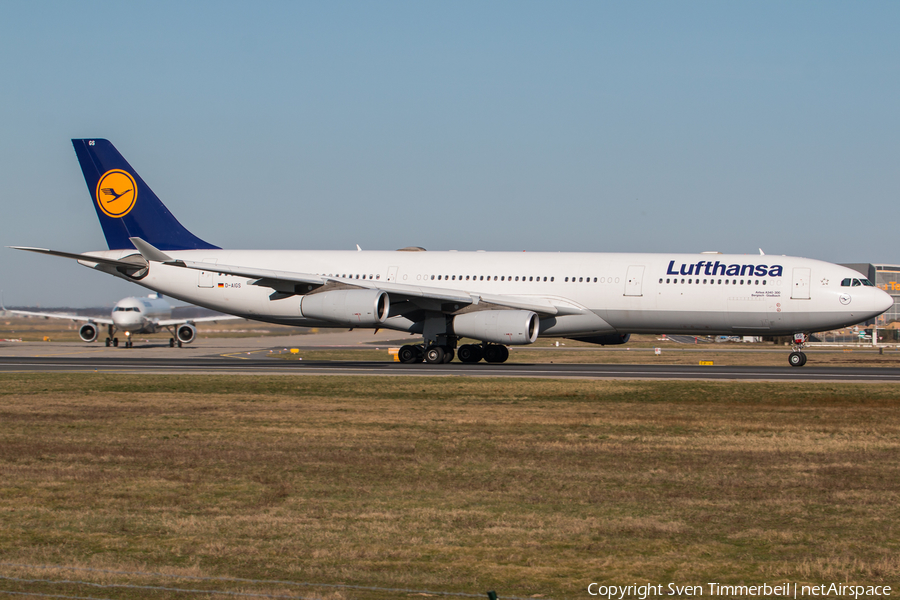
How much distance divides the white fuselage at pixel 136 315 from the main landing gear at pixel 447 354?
35281 mm

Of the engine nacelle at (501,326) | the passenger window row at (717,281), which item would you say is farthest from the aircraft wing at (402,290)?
the passenger window row at (717,281)

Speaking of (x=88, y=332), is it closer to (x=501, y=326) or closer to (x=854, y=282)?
(x=501, y=326)

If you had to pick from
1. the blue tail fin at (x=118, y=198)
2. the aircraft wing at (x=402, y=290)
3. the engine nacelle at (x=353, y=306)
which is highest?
the blue tail fin at (x=118, y=198)

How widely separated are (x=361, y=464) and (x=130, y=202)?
2794 cm

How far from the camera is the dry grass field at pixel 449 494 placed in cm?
786

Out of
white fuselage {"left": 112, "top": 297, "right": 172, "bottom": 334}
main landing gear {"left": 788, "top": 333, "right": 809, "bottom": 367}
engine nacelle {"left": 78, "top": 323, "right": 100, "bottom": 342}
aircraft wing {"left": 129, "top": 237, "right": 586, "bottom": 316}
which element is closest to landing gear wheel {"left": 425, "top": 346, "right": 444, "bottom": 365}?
aircraft wing {"left": 129, "top": 237, "right": 586, "bottom": 316}

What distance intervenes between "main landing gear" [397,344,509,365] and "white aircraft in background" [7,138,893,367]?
1.9 inches

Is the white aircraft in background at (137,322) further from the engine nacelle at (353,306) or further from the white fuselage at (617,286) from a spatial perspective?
the engine nacelle at (353,306)

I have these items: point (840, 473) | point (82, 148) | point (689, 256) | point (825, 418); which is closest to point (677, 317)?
point (689, 256)

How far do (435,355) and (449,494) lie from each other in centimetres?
2202

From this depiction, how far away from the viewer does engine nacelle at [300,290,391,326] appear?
101 feet

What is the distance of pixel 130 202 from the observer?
37.2 meters

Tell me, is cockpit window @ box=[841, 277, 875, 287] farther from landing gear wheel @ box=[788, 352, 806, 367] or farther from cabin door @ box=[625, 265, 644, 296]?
cabin door @ box=[625, 265, 644, 296]

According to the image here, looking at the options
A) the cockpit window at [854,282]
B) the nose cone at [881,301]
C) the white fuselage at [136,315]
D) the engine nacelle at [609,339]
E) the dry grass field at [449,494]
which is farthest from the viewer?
the white fuselage at [136,315]
